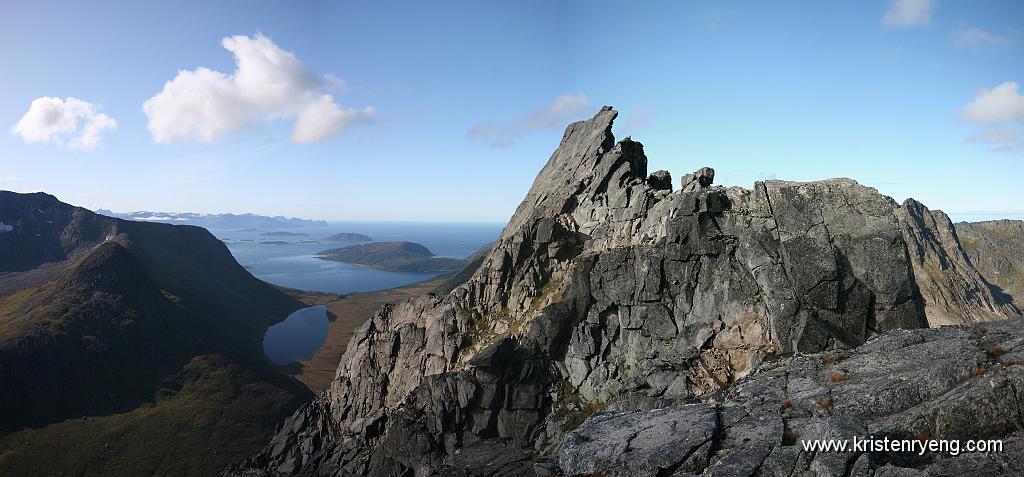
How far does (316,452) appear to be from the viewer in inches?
2987

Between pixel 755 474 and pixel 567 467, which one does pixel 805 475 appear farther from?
pixel 567 467

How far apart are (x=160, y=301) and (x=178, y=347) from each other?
30948 mm

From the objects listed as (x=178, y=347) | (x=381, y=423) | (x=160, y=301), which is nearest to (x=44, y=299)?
(x=160, y=301)

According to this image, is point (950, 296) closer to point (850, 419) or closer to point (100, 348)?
point (850, 419)

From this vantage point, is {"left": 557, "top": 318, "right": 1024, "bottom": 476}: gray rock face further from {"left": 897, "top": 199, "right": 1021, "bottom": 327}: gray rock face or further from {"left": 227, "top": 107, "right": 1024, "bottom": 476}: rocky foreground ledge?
{"left": 897, "top": 199, "right": 1021, "bottom": 327}: gray rock face

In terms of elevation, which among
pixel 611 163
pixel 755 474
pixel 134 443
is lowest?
pixel 134 443

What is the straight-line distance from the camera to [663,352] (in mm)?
51281

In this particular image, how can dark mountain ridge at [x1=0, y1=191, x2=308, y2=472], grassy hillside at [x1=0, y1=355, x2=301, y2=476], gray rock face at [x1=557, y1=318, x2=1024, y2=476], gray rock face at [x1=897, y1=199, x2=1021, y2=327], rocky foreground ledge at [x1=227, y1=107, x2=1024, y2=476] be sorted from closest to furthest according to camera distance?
gray rock face at [x1=557, y1=318, x2=1024, y2=476] → rocky foreground ledge at [x1=227, y1=107, x2=1024, y2=476] → grassy hillside at [x1=0, y1=355, x2=301, y2=476] → dark mountain ridge at [x1=0, y1=191, x2=308, y2=472] → gray rock face at [x1=897, y1=199, x2=1021, y2=327]

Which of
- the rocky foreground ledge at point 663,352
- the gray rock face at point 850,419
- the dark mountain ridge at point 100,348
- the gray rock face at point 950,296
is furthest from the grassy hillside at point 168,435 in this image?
Answer: the gray rock face at point 950,296

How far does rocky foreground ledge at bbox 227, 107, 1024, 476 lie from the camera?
990 inches

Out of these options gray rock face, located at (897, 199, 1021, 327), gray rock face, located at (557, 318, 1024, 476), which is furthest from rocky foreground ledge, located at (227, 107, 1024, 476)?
gray rock face, located at (897, 199, 1021, 327)

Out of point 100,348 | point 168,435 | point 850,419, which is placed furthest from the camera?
point 100,348

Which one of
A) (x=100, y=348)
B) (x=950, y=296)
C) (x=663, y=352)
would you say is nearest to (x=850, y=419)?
(x=663, y=352)

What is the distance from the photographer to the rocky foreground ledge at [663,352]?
2516 centimetres
